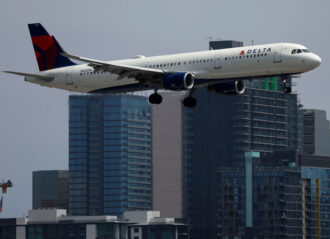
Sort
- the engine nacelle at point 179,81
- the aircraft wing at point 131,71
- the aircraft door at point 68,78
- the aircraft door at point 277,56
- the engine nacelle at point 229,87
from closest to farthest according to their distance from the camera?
the aircraft door at point 277,56 < the engine nacelle at point 179,81 < the aircraft wing at point 131,71 < the engine nacelle at point 229,87 < the aircraft door at point 68,78

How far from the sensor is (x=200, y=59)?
14912 cm

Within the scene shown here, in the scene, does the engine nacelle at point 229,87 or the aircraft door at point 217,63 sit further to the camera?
the engine nacelle at point 229,87

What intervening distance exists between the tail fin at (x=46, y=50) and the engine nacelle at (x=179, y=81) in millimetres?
20482

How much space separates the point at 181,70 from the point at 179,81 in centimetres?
403

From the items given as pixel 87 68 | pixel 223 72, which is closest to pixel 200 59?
pixel 223 72

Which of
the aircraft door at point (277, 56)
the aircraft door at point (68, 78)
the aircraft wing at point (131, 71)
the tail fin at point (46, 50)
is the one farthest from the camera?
the tail fin at point (46, 50)

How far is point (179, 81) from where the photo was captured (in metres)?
147

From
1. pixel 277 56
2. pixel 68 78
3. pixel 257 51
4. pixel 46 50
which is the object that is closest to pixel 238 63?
pixel 257 51

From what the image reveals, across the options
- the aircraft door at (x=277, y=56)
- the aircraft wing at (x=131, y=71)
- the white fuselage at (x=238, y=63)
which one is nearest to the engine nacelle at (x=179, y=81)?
the white fuselage at (x=238, y=63)

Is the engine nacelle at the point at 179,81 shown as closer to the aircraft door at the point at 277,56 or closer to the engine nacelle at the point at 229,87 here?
the engine nacelle at the point at 229,87

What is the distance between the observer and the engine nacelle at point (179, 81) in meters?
147

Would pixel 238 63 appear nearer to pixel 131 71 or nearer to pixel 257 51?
pixel 257 51

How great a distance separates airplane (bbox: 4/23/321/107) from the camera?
144875mm

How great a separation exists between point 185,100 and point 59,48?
64.4 feet
